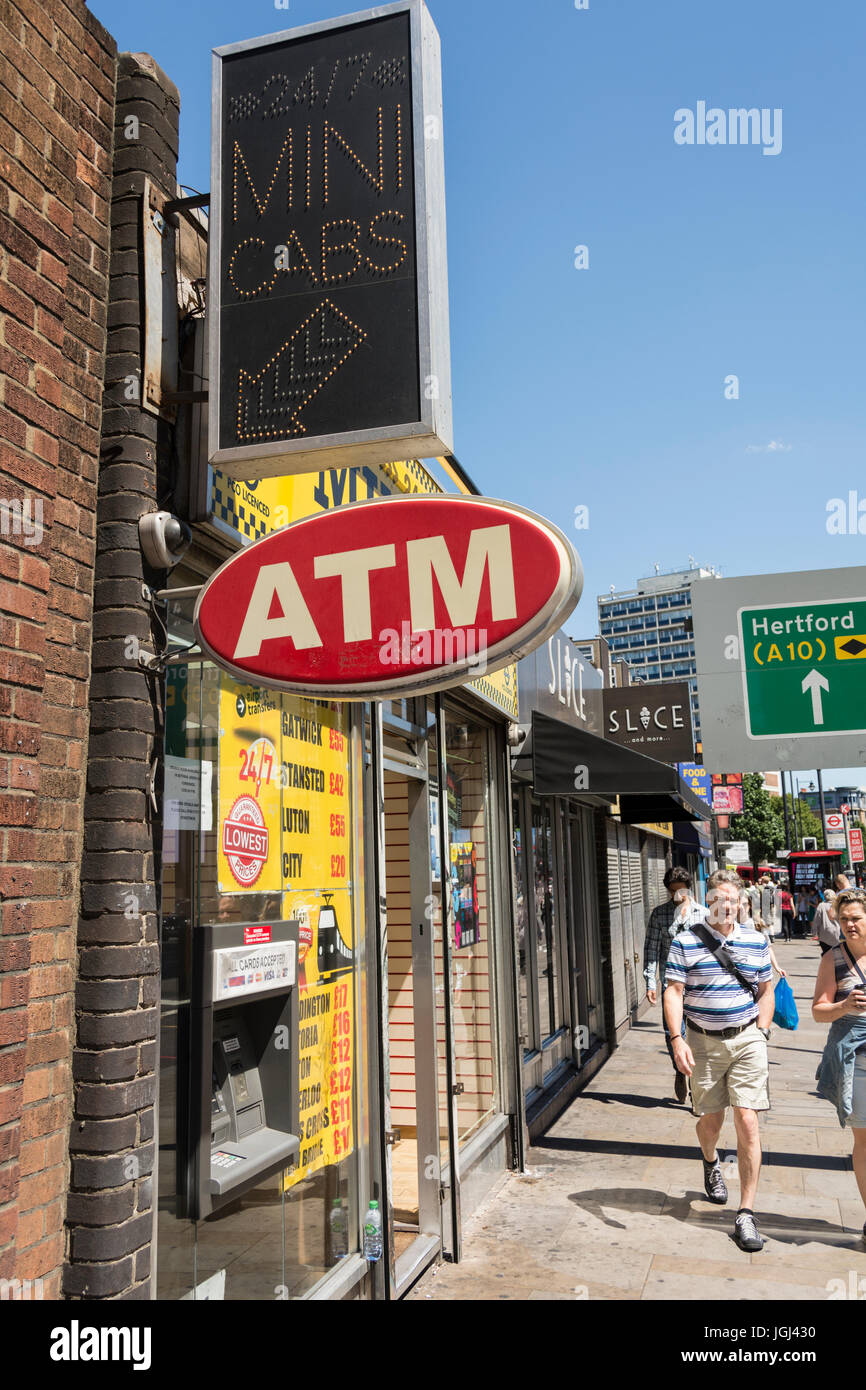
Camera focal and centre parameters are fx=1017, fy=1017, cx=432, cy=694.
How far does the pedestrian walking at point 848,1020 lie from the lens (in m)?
5.18

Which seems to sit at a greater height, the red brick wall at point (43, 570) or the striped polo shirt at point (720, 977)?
the red brick wall at point (43, 570)

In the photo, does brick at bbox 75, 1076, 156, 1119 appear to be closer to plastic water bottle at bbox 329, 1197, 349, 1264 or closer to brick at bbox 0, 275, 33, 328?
plastic water bottle at bbox 329, 1197, 349, 1264

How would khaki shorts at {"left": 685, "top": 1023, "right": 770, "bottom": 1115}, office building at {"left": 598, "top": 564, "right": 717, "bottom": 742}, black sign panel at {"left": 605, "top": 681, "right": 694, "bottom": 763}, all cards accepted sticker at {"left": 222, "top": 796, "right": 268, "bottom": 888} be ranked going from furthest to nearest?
office building at {"left": 598, "top": 564, "right": 717, "bottom": 742}
black sign panel at {"left": 605, "top": 681, "right": 694, "bottom": 763}
khaki shorts at {"left": 685, "top": 1023, "right": 770, "bottom": 1115}
all cards accepted sticker at {"left": 222, "top": 796, "right": 268, "bottom": 888}

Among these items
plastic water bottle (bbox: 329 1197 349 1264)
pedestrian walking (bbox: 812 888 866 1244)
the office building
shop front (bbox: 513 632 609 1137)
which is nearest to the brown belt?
pedestrian walking (bbox: 812 888 866 1244)

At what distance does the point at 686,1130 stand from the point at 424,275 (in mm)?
7161

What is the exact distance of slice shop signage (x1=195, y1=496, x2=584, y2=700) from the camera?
278 cm

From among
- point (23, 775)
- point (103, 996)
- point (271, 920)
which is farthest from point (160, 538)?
point (271, 920)

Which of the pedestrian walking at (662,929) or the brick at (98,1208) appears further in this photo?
the pedestrian walking at (662,929)

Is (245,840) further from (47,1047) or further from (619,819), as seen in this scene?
(619,819)

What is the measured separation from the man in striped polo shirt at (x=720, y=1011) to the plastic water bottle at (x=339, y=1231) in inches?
95.2

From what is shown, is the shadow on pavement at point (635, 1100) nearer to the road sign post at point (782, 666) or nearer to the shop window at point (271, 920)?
the road sign post at point (782, 666)

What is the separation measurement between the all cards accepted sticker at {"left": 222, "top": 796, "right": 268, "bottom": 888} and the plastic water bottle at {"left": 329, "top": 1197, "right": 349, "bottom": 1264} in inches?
63.3

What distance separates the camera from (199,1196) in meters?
2.98

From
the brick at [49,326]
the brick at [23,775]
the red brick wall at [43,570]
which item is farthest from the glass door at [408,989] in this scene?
the brick at [49,326]
